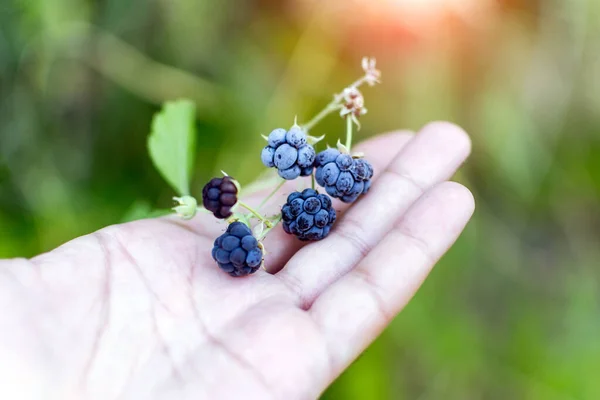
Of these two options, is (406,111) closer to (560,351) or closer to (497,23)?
(497,23)

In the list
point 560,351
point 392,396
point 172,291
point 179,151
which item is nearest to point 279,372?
point 172,291

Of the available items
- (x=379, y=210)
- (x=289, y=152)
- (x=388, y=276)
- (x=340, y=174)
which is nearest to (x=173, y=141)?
(x=289, y=152)

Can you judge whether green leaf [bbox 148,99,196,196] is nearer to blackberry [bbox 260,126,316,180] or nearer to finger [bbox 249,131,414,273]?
finger [bbox 249,131,414,273]

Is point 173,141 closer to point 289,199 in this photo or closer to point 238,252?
point 289,199

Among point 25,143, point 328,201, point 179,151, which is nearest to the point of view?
point 328,201

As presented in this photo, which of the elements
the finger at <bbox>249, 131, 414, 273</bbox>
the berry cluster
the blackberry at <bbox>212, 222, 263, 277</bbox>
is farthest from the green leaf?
the blackberry at <bbox>212, 222, 263, 277</bbox>

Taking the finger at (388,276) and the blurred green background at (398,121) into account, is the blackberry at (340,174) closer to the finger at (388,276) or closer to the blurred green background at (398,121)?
the finger at (388,276)
